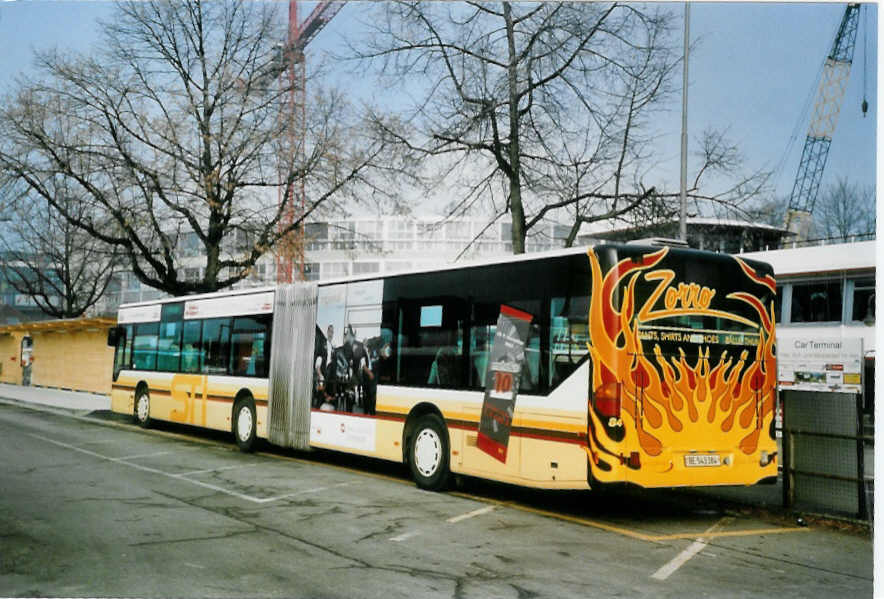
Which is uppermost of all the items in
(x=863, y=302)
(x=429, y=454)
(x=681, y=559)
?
(x=863, y=302)

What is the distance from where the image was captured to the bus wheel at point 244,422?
607 inches

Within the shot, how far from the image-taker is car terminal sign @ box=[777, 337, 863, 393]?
632 inches

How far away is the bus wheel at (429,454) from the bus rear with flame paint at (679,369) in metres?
2.67

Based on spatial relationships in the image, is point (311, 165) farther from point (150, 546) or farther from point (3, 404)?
point (150, 546)

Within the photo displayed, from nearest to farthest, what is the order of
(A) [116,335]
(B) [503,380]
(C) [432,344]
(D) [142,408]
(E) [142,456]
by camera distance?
(B) [503,380]
(C) [432,344]
(E) [142,456]
(D) [142,408]
(A) [116,335]

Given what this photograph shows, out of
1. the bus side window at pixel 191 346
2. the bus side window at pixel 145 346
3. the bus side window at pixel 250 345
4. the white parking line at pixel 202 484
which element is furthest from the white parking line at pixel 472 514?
the bus side window at pixel 145 346

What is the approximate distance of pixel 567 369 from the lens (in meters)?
9.16

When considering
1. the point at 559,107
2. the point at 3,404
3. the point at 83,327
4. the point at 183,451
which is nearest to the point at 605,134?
the point at 559,107

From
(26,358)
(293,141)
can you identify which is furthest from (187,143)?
(26,358)

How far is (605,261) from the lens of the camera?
8922mm

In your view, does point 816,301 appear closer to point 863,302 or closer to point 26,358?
point 863,302

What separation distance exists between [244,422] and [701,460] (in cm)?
907

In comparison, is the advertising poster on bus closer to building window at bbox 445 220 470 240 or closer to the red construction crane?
building window at bbox 445 220 470 240

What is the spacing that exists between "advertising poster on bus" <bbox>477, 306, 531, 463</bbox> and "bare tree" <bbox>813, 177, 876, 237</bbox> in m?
4.46
